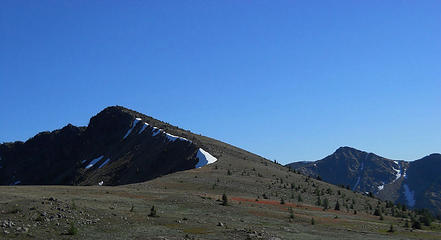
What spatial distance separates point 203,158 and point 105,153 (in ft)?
157

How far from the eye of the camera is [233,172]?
73438mm

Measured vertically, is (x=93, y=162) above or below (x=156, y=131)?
Answer: below

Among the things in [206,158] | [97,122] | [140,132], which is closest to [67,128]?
[97,122]

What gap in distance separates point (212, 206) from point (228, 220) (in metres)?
6.11

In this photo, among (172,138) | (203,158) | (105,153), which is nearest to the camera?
(203,158)

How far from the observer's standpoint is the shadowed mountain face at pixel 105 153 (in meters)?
91.4

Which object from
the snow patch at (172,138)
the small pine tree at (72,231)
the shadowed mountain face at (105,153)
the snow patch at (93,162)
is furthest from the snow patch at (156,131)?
the small pine tree at (72,231)

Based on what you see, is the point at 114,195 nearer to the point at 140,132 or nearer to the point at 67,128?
the point at 140,132

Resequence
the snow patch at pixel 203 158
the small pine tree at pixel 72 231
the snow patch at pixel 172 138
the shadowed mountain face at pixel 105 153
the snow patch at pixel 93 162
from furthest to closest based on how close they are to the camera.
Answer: the snow patch at pixel 93 162 → the snow patch at pixel 172 138 → the shadowed mountain face at pixel 105 153 → the snow patch at pixel 203 158 → the small pine tree at pixel 72 231

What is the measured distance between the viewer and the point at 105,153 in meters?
121

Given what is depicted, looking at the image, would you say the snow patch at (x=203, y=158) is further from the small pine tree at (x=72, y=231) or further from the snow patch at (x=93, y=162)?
the small pine tree at (x=72, y=231)

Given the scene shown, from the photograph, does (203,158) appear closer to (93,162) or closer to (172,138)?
(172,138)

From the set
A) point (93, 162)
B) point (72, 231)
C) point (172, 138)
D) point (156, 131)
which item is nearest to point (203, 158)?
point (172, 138)

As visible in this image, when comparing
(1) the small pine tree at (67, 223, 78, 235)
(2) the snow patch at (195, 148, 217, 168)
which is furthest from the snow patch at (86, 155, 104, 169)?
(1) the small pine tree at (67, 223, 78, 235)
